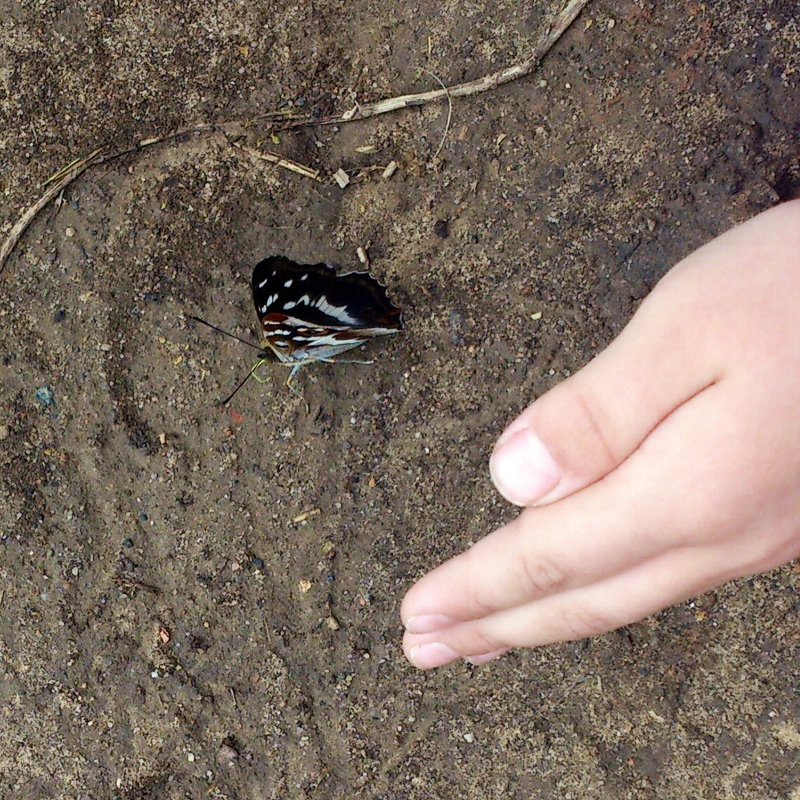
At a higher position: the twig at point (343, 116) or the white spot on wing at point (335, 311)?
the twig at point (343, 116)

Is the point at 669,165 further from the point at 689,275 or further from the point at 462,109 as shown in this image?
the point at 689,275

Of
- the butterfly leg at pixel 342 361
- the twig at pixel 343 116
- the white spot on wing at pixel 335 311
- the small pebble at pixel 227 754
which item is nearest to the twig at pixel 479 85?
the twig at pixel 343 116

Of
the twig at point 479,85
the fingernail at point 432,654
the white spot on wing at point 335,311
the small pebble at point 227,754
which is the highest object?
the twig at point 479,85

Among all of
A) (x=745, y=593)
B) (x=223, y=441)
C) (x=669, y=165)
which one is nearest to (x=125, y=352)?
(x=223, y=441)

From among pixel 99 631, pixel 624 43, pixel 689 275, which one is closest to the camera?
pixel 689 275

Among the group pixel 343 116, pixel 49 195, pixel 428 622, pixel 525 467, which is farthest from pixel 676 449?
pixel 49 195

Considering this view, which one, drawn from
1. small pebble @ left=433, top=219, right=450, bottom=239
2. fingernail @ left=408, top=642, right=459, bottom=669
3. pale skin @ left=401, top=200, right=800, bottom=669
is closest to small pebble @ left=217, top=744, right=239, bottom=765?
fingernail @ left=408, top=642, right=459, bottom=669

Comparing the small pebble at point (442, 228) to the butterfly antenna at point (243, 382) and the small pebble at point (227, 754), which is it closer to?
the butterfly antenna at point (243, 382)
